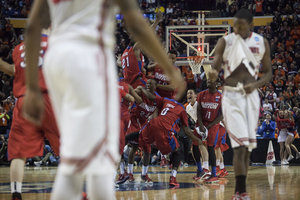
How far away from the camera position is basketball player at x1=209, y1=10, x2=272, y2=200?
175 inches

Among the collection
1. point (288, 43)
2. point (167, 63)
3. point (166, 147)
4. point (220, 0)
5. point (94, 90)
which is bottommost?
point (166, 147)

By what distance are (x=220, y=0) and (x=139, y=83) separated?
18226 mm

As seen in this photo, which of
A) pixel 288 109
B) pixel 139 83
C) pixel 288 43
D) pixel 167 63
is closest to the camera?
pixel 167 63

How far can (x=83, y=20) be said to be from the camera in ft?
6.32

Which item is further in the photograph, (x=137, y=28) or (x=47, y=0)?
(x=47, y=0)

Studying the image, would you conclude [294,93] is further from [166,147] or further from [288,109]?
[166,147]

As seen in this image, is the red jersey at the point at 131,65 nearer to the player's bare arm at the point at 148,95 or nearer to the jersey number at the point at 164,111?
the player's bare arm at the point at 148,95

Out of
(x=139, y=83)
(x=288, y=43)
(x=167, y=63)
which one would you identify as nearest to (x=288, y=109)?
(x=288, y=43)

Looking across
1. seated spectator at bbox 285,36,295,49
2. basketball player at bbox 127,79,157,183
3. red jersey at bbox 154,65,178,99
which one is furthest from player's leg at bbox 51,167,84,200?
seated spectator at bbox 285,36,295,49

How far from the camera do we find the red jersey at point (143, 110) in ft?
26.9

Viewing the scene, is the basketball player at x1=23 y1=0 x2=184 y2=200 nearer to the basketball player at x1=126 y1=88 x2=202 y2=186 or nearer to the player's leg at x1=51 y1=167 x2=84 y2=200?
the player's leg at x1=51 y1=167 x2=84 y2=200

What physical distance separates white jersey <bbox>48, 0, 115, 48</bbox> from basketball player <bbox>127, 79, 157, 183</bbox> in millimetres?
5885

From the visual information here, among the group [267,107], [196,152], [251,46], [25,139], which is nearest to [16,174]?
[25,139]

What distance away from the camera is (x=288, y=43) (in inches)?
854
